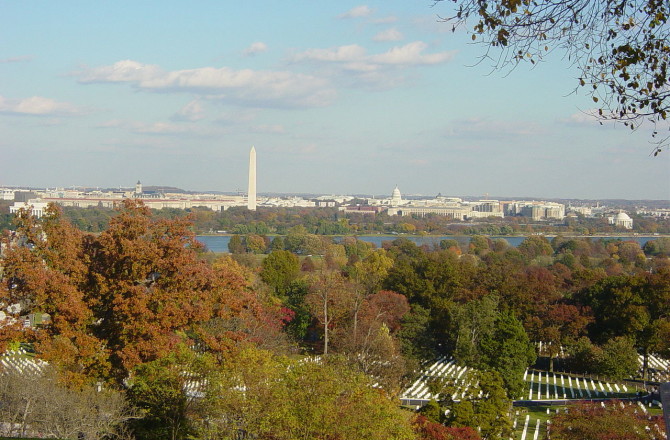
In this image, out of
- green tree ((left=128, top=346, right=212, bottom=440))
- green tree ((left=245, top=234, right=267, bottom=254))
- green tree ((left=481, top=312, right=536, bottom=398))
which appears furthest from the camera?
green tree ((left=245, top=234, right=267, bottom=254))

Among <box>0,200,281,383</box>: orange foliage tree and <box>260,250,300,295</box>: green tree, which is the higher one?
<box>0,200,281,383</box>: orange foliage tree

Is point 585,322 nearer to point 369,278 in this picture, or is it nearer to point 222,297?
point 369,278

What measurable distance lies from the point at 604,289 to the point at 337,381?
17.5 metres

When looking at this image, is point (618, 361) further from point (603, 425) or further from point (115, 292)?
point (115, 292)

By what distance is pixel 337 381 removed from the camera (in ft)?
25.6

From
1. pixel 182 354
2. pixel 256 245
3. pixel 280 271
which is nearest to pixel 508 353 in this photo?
pixel 182 354

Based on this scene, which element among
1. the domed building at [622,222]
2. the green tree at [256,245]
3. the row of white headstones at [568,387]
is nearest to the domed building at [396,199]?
the domed building at [622,222]

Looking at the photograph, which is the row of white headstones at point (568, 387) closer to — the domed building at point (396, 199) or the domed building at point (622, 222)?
the domed building at point (622, 222)

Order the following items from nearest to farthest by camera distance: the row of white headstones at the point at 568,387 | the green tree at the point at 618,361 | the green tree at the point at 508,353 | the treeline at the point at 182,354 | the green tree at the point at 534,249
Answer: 1. the treeline at the point at 182,354
2. the green tree at the point at 508,353
3. the row of white headstones at the point at 568,387
4. the green tree at the point at 618,361
5. the green tree at the point at 534,249

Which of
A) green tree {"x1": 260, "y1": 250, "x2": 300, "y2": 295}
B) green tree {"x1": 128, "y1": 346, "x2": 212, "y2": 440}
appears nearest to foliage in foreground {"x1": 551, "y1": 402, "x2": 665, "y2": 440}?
green tree {"x1": 128, "y1": 346, "x2": 212, "y2": 440}

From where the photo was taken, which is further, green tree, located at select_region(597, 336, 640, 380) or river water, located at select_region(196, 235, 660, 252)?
river water, located at select_region(196, 235, 660, 252)

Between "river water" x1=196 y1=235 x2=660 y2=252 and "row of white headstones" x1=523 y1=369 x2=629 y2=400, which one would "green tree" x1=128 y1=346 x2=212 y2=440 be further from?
"river water" x1=196 y1=235 x2=660 y2=252

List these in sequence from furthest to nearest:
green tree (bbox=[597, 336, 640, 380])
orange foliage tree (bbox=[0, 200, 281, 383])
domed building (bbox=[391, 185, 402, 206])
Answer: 1. domed building (bbox=[391, 185, 402, 206])
2. green tree (bbox=[597, 336, 640, 380])
3. orange foliage tree (bbox=[0, 200, 281, 383])

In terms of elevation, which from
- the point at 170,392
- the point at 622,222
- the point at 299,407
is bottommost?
the point at 170,392
